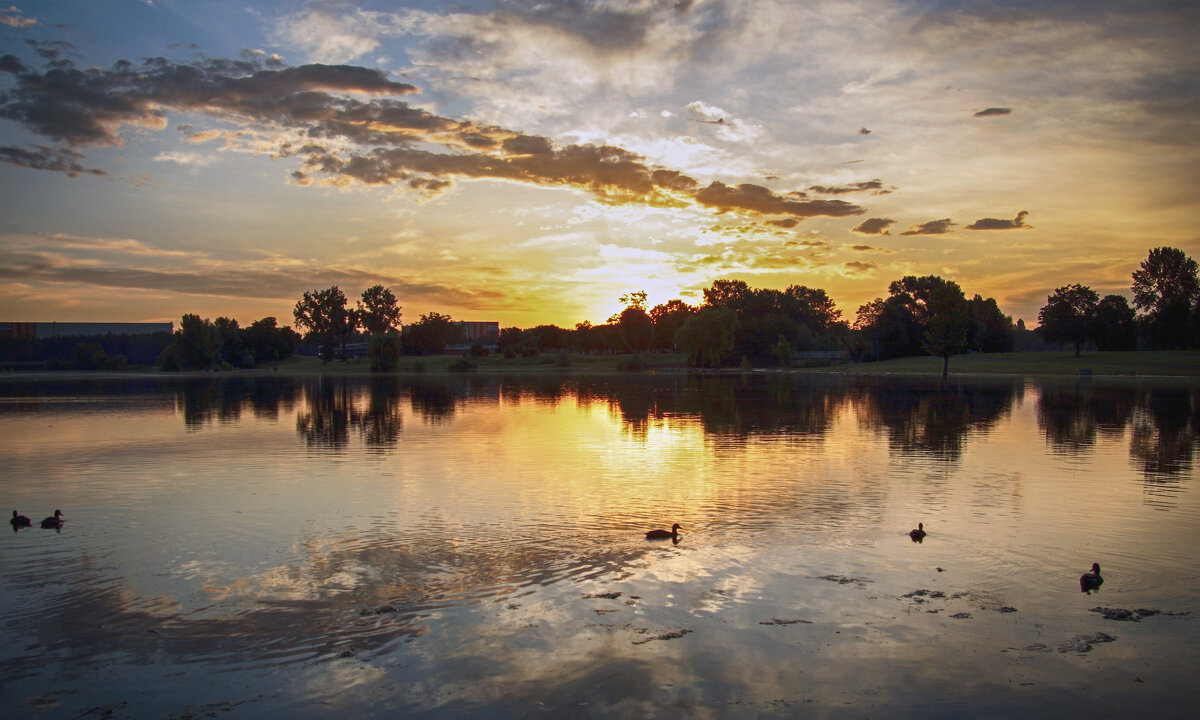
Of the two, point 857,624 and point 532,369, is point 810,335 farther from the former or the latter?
point 857,624

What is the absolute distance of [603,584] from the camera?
45.7ft

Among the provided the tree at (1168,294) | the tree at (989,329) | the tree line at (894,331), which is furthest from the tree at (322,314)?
the tree at (1168,294)

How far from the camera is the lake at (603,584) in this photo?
9.78 m

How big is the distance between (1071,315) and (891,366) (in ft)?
107

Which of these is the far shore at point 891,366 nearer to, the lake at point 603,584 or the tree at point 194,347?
the tree at point 194,347

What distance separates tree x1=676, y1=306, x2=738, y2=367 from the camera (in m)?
153

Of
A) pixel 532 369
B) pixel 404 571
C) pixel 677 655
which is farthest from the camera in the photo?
pixel 532 369

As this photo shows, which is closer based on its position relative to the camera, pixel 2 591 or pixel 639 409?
pixel 2 591

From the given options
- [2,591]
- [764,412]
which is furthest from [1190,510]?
[764,412]

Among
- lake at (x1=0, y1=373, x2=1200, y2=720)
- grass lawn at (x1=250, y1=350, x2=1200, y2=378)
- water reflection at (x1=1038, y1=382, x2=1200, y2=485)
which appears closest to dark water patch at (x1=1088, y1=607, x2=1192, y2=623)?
lake at (x1=0, y1=373, x2=1200, y2=720)

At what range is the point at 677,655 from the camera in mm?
10773

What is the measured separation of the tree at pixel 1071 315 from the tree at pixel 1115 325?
5.35 ft

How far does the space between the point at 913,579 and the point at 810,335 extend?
7483 inches

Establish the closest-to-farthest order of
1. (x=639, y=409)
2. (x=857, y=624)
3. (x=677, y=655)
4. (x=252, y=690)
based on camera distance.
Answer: (x=252, y=690) < (x=677, y=655) < (x=857, y=624) < (x=639, y=409)
